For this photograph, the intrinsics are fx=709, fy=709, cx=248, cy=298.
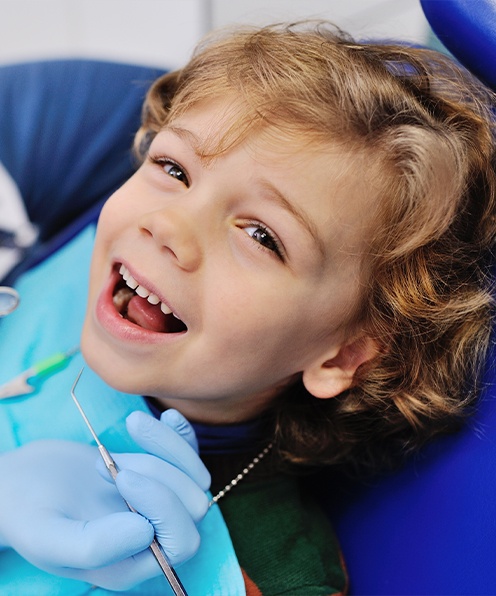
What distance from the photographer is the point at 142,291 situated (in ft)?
2.62

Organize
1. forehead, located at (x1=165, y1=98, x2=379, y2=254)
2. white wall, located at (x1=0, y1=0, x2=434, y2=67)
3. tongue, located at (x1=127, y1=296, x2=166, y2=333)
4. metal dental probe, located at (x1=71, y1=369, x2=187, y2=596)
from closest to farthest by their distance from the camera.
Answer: metal dental probe, located at (x1=71, y1=369, x2=187, y2=596) → forehead, located at (x1=165, y1=98, x2=379, y2=254) → tongue, located at (x1=127, y1=296, x2=166, y2=333) → white wall, located at (x1=0, y1=0, x2=434, y2=67)

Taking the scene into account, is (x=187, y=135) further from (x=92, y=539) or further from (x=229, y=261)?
(x=92, y=539)

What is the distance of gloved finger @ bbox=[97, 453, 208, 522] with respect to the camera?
0.75 meters

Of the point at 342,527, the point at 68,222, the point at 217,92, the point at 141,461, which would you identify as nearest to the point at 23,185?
the point at 68,222

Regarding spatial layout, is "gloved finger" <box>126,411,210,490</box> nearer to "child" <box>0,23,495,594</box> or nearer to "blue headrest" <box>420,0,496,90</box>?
"child" <box>0,23,495,594</box>

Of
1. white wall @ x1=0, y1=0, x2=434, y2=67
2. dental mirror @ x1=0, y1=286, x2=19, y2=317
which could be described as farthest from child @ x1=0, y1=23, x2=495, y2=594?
white wall @ x1=0, y1=0, x2=434, y2=67

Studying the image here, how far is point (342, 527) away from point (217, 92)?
61 centimetres

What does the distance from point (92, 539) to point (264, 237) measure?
355 millimetres

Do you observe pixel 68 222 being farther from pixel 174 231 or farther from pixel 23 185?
pixel 174 231

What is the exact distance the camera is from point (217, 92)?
833mm

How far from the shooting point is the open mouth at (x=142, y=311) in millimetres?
853

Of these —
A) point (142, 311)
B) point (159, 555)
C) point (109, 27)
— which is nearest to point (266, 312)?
point (142, 311)

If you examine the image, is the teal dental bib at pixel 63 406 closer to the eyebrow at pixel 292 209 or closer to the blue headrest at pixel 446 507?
the blue headrest at pixel 446 507

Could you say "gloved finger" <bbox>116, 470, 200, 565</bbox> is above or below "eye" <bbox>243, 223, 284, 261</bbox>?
below
